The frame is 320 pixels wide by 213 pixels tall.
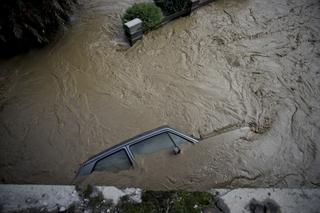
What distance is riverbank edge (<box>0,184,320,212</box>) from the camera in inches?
91.2

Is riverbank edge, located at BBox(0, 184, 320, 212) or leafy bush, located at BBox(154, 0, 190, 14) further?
leafy bush, located at BBox(154, 0, 190, 14)

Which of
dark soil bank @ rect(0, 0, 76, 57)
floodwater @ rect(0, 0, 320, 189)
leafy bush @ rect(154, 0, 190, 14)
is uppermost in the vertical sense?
dark soil bank @ rect(0, 0, 76, 57)

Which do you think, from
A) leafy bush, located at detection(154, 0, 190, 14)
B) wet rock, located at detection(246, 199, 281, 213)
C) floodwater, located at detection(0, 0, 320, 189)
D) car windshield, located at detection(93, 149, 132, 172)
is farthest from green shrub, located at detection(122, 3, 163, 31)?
wet rock, located at detection(246, 199, 281, 213)

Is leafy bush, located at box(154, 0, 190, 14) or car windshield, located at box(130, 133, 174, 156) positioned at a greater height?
leafy bush, located at box(154, 0, 190, 14)

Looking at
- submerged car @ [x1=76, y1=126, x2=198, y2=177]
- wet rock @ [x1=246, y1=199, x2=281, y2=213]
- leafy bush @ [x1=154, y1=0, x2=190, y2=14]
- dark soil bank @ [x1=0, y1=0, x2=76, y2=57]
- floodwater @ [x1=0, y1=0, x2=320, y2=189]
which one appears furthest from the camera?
leafy bush @ [x1=154, y1=0, x2=190, y2=14]

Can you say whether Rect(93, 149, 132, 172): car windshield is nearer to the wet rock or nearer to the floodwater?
the floodwater

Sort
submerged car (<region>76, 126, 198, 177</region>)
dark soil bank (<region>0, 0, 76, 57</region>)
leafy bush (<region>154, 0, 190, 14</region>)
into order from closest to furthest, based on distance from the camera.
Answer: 1. submerged car (<region>76, 126, 198, 177</region>)
2. dark soil bank (<region>0, 0, 76, 57</region>)
3. leafy bush (<region>154, 0, 190, 14</region>)

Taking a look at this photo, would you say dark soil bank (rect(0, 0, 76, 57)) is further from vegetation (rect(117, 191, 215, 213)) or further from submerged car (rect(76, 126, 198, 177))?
vegetation (rect(117, 191, 215, 213))

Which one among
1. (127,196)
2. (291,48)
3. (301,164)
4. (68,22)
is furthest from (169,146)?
(68,22)

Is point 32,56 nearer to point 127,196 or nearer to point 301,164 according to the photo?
point 127,196

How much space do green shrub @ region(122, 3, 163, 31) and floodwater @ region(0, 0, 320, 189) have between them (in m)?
0.31

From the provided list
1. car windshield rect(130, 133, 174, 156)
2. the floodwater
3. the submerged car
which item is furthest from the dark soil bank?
car windshield rect(130, 133, 174, 156)

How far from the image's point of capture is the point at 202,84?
18.1ft

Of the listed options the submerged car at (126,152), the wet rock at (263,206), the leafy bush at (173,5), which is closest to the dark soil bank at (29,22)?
the leafy bush at (173,5)
